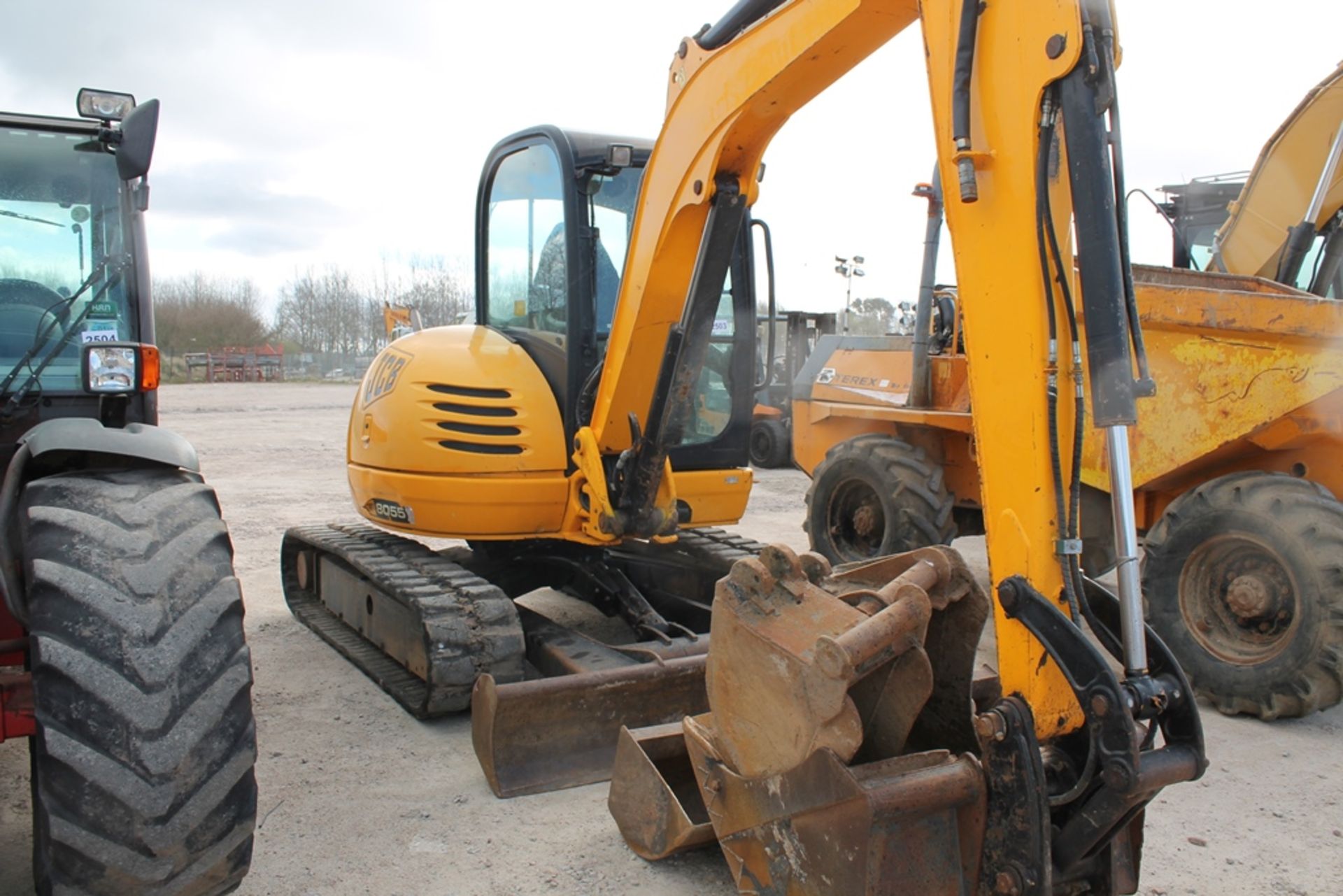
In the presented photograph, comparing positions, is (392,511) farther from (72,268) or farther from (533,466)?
(72,268)

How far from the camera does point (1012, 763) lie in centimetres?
235

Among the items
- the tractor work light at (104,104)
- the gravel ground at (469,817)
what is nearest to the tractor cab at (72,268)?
the tractor work light at (104,104)

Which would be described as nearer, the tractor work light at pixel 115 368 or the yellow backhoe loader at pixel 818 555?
the yellow backhoe loader at pixel 818 555

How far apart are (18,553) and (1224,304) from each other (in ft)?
15.8

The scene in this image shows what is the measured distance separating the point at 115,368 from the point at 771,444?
11.4 meters

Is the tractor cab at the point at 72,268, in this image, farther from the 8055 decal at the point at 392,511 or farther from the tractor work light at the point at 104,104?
the 8055 decal at the point at 392,511

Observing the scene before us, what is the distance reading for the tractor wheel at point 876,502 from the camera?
6117mm

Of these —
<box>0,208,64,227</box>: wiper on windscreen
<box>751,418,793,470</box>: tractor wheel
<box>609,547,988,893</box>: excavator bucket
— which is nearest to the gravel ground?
<box>609,547,988,893</box>: excavator bucket

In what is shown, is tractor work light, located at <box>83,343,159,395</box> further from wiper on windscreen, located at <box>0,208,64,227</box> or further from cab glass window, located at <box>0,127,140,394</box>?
wiper on windscreen, located at <box>0,208,64,227</box>

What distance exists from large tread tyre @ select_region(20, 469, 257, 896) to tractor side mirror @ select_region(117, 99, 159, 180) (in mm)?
973

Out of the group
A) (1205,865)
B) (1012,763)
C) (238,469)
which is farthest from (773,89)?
(238,469)

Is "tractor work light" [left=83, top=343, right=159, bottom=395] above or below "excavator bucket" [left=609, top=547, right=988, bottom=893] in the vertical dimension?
above

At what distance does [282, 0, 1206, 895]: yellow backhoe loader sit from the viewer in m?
2.37

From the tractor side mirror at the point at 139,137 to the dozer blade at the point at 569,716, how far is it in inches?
75.8
